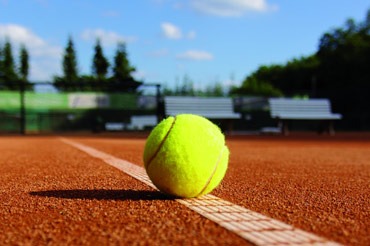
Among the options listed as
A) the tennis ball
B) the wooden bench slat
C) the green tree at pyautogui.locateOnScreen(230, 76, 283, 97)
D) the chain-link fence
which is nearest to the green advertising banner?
the chain-link fence

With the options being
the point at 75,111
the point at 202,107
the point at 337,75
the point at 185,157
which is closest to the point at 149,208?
the point at 185,157

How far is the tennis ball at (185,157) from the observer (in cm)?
257

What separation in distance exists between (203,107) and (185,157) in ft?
45.4

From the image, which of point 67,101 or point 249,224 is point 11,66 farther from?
point 249,224

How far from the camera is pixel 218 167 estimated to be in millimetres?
2676

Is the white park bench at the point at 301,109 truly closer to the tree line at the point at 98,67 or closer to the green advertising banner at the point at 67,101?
the green advertising banner at the point at 67,101

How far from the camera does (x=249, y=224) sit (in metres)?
2.03

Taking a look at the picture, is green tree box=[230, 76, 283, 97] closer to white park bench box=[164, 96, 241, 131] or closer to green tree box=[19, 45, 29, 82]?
green tree box=[19, 45, 29, 82]

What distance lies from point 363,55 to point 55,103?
66.2 feet

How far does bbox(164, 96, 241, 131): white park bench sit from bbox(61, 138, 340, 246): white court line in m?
13.0

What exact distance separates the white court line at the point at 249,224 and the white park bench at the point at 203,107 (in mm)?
12981

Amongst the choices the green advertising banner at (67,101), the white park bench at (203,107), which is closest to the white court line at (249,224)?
the white park bench at (203,107)

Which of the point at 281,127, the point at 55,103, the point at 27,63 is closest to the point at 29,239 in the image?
the point at 281,127

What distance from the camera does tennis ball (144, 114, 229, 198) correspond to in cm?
257
